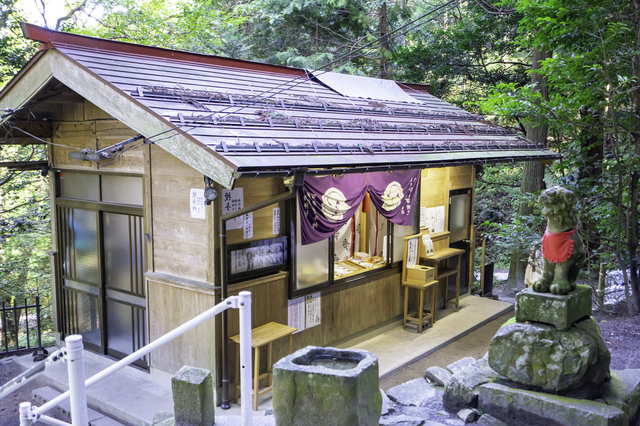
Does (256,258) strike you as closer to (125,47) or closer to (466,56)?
(125,47)

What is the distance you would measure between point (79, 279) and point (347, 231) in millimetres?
5120

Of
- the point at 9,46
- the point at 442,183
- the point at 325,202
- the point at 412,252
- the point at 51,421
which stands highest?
the point at 9,46

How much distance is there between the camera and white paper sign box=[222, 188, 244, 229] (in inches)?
250

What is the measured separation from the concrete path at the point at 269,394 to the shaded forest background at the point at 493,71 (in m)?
1.96

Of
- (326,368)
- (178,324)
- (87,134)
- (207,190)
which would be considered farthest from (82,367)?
(87,134)

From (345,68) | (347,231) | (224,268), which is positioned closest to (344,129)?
(347,231)

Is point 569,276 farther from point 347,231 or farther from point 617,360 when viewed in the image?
point 347,231

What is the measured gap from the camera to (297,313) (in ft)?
24.5

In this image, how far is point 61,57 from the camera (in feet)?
21.0

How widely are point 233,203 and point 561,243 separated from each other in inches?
157

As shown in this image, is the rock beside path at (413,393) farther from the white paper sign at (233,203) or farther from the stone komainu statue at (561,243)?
the white paper sign at (233,203)

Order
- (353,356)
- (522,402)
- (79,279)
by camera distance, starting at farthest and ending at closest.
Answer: (79,279) → (522,402) → (353,356)

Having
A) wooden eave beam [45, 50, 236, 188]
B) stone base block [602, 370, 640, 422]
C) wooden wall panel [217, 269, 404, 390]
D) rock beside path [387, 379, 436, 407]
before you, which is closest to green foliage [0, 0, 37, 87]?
wooden eave beam [45, 50, 236, 188]

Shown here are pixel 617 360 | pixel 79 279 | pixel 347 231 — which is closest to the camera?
pixel 617 360
